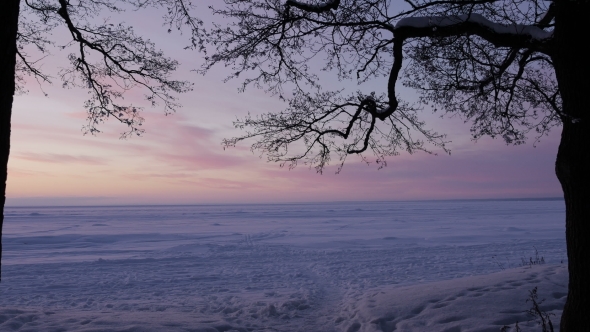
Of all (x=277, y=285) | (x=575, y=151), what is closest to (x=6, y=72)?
(x=575, y=151)

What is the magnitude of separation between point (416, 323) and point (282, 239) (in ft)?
56.8

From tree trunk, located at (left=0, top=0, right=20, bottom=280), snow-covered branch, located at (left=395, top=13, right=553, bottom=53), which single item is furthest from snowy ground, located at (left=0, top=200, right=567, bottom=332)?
snow-covered branch, located at (left=395, top=13, right=553, bottom=53)

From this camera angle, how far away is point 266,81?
656 centimetres

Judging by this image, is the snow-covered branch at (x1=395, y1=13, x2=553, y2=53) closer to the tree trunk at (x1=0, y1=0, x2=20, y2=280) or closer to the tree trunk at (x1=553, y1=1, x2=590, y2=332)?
the tree trunk at (x1=553, y1=1, x2=590, y2=332)

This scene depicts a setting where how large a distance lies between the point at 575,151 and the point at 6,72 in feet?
17.5

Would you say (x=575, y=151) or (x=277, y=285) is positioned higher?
(x=575, y=151)

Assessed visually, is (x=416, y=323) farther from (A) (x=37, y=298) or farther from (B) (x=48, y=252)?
(B) (x=48, y=252)

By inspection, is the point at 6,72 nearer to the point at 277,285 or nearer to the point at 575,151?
the point at 575,151

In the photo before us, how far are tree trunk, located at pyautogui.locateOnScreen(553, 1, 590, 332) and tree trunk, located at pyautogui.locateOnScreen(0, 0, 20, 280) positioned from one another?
5279mm

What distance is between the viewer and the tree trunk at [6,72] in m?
3.68

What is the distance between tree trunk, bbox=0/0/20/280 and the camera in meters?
3.68

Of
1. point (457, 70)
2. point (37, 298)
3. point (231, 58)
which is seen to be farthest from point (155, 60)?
point (37, 298)

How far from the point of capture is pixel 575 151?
4.29 m

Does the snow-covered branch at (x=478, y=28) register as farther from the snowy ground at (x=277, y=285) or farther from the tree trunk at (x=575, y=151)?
the snowy ground at (x=277, y=285)
